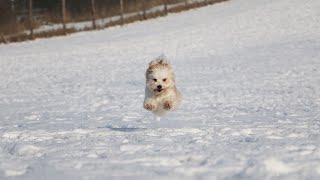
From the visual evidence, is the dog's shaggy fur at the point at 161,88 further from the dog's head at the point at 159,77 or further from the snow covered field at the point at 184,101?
the snow covered field at the point at 184,101

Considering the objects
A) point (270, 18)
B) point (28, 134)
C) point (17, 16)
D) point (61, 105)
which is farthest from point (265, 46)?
point (17, 16)

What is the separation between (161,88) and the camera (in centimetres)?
760

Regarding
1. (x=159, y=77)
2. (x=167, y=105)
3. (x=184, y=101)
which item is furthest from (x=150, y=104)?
(x=184, y=101)

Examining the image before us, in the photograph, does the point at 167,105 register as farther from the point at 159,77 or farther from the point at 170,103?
the point at 159,77

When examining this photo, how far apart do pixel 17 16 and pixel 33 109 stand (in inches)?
1067

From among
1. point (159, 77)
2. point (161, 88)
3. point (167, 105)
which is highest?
point (159, 77)

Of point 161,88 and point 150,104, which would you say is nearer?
point 161,88

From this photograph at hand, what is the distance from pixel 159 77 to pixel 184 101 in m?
5.37

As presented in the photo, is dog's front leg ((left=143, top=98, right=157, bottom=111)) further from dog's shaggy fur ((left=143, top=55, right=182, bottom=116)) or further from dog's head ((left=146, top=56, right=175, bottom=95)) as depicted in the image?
dog's head ((left=146, top=56, right=175, bottom=95))

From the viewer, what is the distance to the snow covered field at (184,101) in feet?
15.8

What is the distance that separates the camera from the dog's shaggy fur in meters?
7.65

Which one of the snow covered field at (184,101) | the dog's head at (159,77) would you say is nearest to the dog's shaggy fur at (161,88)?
the dog's head at (159,77)

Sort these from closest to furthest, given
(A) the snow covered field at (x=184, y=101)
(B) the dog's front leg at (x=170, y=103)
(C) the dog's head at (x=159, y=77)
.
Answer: (A) the snow covered field at (x=184, y=101) < (C) the dog's head at (x=159, y=77) < (B) the dog's front leg at (x=170, y=103)

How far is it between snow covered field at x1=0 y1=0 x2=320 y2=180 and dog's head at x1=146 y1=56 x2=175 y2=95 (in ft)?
2.05
